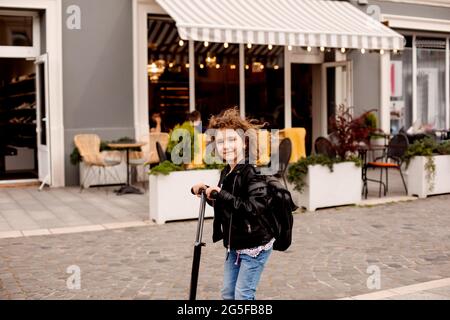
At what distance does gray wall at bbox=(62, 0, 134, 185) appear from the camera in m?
12.5

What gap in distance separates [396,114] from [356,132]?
7398mm

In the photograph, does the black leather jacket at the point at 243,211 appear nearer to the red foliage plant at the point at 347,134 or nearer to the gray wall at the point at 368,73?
the red foliage plant at the point at 347,134

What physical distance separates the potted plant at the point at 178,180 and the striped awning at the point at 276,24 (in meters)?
2.62

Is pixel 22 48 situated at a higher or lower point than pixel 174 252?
higher

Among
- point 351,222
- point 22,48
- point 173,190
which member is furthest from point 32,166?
point 351,222

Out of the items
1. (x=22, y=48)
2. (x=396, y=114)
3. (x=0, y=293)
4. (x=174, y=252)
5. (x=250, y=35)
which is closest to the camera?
(x=0, y=293)

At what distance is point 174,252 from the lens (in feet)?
22.8

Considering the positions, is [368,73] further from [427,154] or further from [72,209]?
[72,209]

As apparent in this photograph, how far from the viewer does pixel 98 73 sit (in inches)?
500

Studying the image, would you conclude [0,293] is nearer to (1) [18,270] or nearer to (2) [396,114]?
(1) [18,270]

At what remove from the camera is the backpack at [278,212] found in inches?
152

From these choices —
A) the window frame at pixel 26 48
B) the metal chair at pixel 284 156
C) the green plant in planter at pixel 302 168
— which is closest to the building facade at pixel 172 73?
the window frame at pixel 26 48

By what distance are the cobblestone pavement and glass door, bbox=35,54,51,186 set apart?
15.7ft

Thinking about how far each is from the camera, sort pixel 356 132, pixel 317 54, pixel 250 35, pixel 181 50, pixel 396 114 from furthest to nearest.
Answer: pixel 396 114 < pixel 317 54 < pixel 181 50 < pixel 250 35 < pixel 356 132
